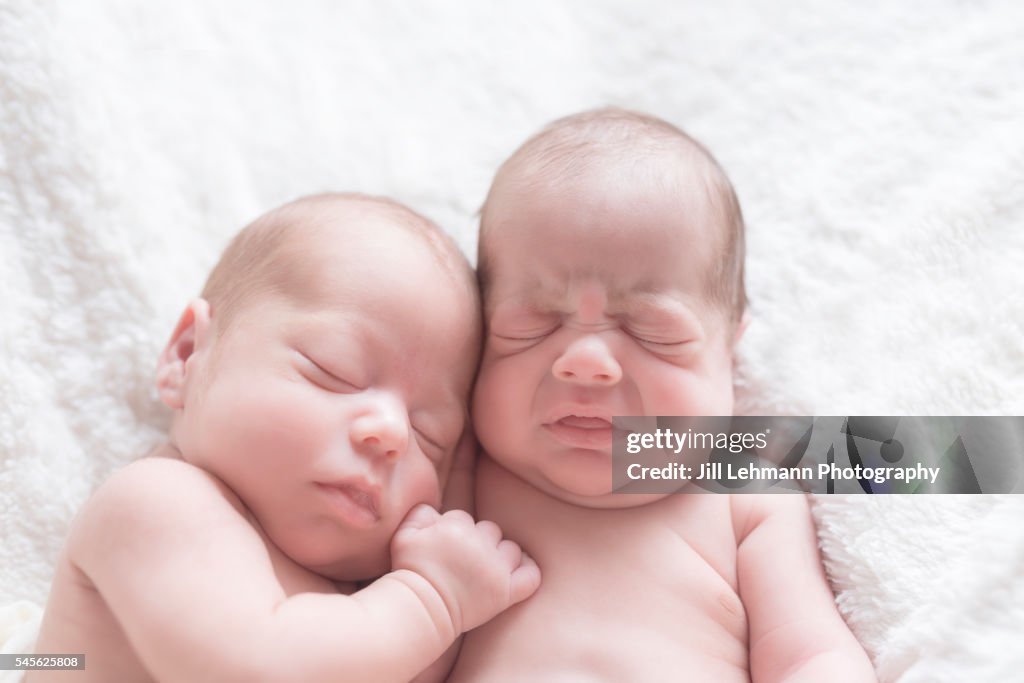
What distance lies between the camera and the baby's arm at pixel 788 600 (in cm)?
130

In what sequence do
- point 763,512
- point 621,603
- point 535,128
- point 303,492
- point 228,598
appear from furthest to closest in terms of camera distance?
point 535,128
point 763,512
point 621,603
point 303,492
point 228,598

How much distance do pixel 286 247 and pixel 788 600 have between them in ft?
2.59

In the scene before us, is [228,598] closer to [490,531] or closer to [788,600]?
[490,531]

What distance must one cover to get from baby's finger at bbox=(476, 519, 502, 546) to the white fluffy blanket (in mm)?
443

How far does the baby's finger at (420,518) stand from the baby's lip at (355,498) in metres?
0.05

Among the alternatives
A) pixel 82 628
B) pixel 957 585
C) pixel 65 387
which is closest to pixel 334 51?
pixel 65 387

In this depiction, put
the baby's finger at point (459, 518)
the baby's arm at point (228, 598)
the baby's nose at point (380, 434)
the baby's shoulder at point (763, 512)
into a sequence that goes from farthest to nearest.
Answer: the baby's shoulder at point (763, 512)
the baby's finger at point (459, 518)
the baby's nose at point (380, 434)
the baby's arm at point (228, 598)

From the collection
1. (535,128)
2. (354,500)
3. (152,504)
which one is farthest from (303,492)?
(535,128)

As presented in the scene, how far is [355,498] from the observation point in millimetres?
1271

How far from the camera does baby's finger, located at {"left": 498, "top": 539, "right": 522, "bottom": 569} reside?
1.36m

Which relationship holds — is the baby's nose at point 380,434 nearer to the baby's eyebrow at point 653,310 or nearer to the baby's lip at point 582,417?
the baby's lip at point 582,417

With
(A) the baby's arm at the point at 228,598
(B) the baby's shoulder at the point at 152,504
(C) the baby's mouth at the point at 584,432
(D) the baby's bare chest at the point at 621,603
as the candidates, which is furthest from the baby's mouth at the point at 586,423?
(B) the baby's shoulder at the point at 152,504

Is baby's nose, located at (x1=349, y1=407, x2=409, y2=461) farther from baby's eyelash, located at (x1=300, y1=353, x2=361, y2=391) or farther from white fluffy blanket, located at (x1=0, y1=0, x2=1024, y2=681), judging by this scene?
white fluffy blanket, located at (x1=0, y1=0, x2=1024, y2=681)

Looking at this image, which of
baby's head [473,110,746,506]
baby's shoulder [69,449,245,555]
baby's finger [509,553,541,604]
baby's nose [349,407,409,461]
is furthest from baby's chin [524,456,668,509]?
baby's shoulder [69,449,245,555]
